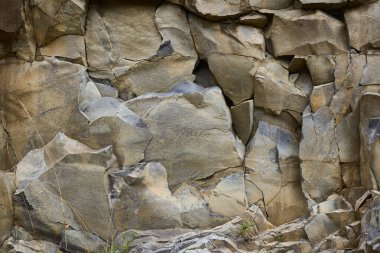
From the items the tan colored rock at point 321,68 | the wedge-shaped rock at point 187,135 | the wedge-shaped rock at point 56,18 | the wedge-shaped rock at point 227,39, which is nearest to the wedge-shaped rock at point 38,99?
the wedge-shaped rock at point 56,18

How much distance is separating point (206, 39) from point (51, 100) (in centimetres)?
169

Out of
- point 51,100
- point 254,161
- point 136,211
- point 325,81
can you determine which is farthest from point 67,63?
point 325,81

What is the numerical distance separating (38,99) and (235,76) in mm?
2001

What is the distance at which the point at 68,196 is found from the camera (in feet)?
21.8

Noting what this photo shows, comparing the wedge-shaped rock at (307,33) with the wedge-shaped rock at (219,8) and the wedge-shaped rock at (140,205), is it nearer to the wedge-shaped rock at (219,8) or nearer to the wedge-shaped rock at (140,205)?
the wedge-shaped rock at (219,8)

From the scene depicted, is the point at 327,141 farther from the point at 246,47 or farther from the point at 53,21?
the point at 53,21

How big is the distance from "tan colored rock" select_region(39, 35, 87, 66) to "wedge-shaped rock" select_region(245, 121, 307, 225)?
77.7 inches

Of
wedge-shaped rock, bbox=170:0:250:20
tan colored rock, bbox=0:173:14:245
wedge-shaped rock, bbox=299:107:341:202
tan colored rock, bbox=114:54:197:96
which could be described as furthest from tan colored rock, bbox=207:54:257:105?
tan colored rock, bbox=0:173:14:245

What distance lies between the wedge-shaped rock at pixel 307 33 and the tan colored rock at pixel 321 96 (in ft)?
1.20

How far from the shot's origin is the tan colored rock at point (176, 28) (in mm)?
7285

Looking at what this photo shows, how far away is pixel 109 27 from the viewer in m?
7.38

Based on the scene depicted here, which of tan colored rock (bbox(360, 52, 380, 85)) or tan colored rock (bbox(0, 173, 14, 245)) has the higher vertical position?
tan colored rock (bbox(360, 52, 380, 85))

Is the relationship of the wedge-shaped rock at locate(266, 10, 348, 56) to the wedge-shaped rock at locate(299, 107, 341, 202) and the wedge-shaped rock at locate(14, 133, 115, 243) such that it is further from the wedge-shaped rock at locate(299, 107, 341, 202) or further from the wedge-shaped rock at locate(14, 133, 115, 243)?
the wedge-shaped rock at locate(14, 133, 115, 243)

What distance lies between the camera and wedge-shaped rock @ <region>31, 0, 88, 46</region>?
7.12 meters
